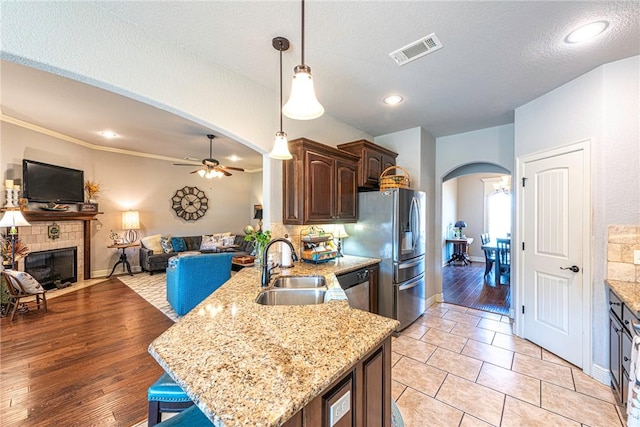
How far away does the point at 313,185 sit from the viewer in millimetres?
2832

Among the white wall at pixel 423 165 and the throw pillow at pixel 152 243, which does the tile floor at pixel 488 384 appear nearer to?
the white wall at pixel 423 165

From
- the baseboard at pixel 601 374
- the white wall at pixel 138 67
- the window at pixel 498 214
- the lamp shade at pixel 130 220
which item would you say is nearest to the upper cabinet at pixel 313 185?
the white wall at pixel 138 67

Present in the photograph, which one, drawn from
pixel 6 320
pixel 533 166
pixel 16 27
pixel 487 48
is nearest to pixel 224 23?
pixel 16 27

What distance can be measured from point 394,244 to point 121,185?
6.39m

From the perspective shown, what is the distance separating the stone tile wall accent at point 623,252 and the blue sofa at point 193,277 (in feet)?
13.4

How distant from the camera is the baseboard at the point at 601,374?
7.17 ft

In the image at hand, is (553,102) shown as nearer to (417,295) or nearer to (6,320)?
(417,295)

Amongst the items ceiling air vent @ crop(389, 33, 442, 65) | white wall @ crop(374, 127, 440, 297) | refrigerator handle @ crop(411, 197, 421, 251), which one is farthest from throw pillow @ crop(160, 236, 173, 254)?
ceiling air vent @ crop(389, 33, 442, 65)

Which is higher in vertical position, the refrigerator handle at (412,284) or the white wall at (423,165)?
the white wall at (423,165)

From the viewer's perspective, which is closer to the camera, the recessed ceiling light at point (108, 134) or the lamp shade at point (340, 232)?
the lamp shade at point (340, 232)

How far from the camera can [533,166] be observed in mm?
2922

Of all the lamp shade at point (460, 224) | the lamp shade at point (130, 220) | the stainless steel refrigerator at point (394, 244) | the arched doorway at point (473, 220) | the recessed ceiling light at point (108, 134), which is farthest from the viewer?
the lamp shade at point (460, 224)

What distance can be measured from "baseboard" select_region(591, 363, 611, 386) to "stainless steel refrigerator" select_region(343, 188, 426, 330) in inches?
64.3

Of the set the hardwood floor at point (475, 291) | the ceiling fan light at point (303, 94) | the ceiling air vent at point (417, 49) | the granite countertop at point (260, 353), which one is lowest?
the hardwood floor at point (475, 291)
